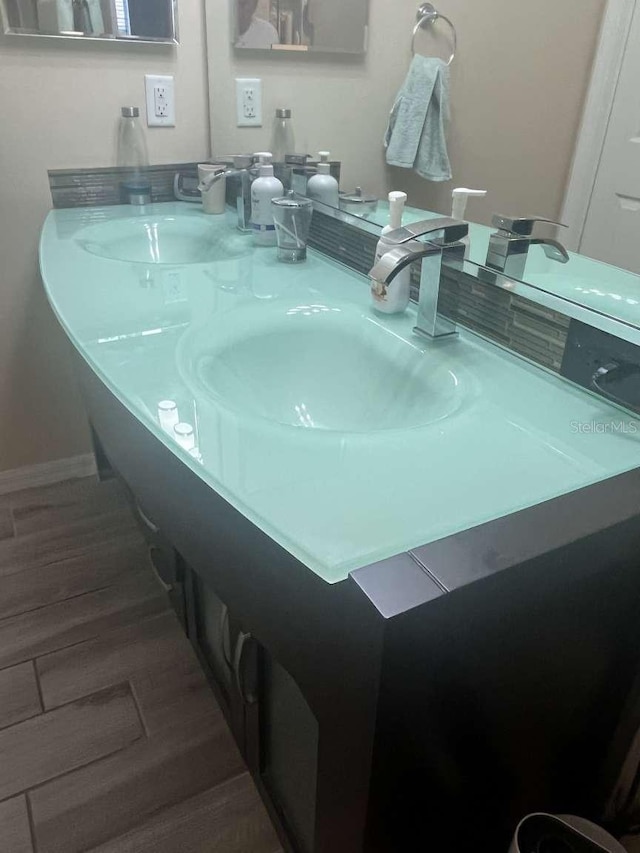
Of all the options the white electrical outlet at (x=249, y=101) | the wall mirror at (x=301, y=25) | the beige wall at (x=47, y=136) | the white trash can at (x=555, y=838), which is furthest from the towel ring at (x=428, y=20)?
the white trash can at (x=555, y=838)

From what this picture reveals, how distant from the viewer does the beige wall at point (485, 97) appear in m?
0.90

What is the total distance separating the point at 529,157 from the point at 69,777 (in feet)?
4.51

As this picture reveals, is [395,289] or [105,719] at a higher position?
[395,289]

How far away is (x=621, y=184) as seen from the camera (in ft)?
2.79

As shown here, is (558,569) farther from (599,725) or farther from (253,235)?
(253,235)

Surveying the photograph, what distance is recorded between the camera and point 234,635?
39.3 inches

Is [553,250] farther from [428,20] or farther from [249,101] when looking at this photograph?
[249,101]

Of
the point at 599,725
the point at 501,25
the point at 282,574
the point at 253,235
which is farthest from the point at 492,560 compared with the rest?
the point at 253,235

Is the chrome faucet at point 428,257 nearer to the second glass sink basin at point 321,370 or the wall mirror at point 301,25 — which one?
the second glass sink basin at point 321,370

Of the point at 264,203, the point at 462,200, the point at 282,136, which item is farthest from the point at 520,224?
the point at 282,136

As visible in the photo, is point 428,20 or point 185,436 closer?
point 185,436

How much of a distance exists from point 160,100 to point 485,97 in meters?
1.05

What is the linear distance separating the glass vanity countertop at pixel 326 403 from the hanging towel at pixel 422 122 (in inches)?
10.1

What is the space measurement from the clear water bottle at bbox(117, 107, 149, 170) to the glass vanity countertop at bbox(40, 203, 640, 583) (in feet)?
1.33
